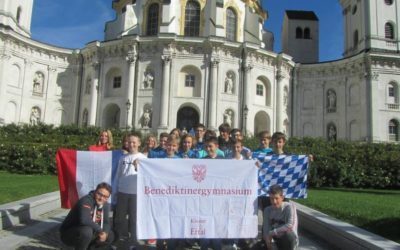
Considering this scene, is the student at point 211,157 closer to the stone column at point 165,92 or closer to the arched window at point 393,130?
the stone column at point 165,92

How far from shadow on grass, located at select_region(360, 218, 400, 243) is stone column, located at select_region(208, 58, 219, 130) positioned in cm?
3066

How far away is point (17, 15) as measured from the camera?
4734 centimetres

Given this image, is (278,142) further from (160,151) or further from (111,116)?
(111,116)

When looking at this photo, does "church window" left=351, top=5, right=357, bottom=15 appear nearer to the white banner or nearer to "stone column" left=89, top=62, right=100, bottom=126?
"stone column" left=89, top=62, right=100, bottom=126

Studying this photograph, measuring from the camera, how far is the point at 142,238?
7168 mm

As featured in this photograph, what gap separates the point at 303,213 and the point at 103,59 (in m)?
37.2

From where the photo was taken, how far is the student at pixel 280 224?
22.7ft

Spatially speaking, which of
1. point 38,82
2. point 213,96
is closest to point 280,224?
point 213,96

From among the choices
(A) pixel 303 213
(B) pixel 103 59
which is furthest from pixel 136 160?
(B) pixel 103 59

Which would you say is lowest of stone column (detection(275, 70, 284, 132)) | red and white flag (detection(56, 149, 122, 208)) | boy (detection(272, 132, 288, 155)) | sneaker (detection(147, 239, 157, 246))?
sneaker (detection(147, 239, 157, 246))

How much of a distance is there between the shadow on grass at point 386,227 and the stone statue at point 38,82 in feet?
146

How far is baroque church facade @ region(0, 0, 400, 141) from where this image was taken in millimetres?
40812

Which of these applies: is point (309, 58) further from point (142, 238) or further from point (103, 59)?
point (142, 238)

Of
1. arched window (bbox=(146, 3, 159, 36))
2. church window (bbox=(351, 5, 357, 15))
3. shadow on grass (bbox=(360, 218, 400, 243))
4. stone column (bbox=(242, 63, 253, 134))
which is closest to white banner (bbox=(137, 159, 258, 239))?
shadow on grass (bbox=(360, 218, 400, 243))
